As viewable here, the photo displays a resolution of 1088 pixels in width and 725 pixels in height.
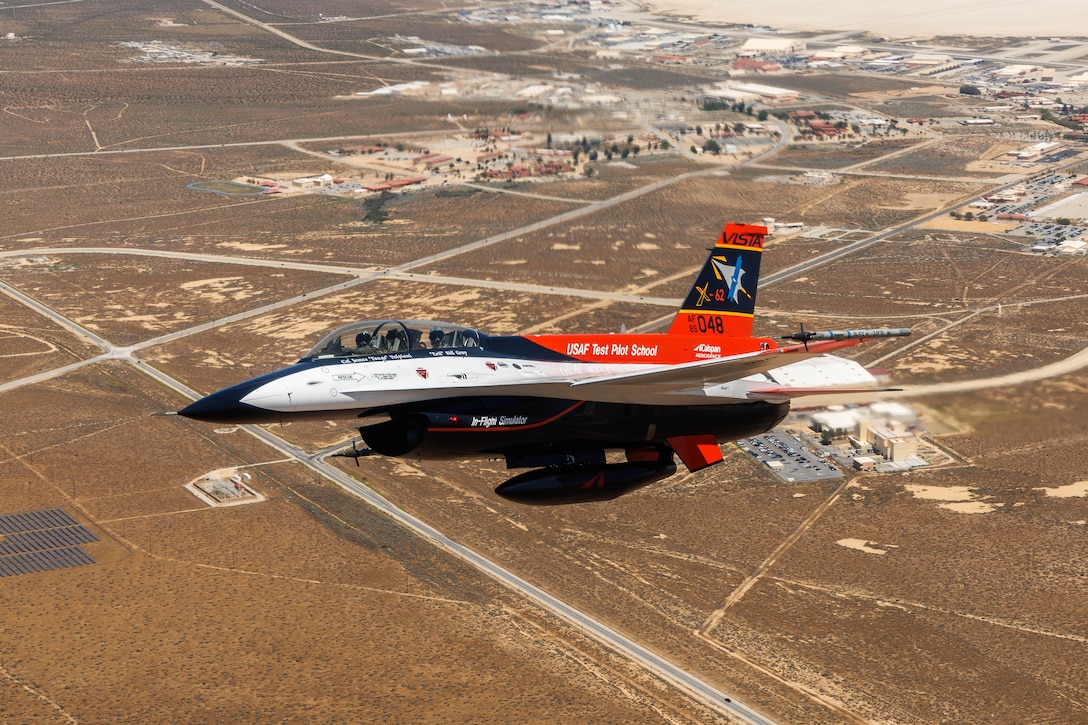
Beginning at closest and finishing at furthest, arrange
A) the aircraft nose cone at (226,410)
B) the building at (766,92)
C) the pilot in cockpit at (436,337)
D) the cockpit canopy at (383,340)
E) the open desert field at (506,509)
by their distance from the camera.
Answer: the aircraft nose cone at (226,410) → the cockpit canopy at (383,340) → the pilot in cockpit at (436,337) → the open desert field at (506,509) → the building at (766,92)

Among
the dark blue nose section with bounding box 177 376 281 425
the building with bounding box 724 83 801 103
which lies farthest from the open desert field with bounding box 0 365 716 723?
the building with bounding box 724 83 801 103

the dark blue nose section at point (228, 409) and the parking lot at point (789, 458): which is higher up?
the dark blue nose section at point (228, 409)

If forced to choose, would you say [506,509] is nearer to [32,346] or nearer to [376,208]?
[32,346]

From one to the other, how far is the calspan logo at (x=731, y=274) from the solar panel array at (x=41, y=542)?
Answer: 119ft

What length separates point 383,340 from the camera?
45.2m

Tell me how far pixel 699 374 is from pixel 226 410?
16.5 metres

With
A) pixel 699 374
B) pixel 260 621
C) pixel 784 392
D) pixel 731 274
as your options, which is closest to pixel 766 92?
pixel 731 274

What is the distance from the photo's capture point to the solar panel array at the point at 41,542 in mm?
63688

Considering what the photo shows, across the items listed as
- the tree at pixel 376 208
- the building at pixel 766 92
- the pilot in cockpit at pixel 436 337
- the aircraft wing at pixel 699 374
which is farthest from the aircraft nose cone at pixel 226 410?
the building at pixel 766 92

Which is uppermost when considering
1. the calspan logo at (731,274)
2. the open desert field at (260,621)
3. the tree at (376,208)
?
the calspan logo at (731,274)

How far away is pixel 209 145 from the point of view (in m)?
168

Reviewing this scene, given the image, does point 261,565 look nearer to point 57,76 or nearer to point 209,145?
point 209,145

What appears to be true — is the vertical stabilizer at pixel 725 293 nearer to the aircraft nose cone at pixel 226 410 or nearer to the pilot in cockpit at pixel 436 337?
the pilot in cockpit at pixel 436 337

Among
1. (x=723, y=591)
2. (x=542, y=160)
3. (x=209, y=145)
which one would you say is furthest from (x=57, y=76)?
(x=723, y=591)
